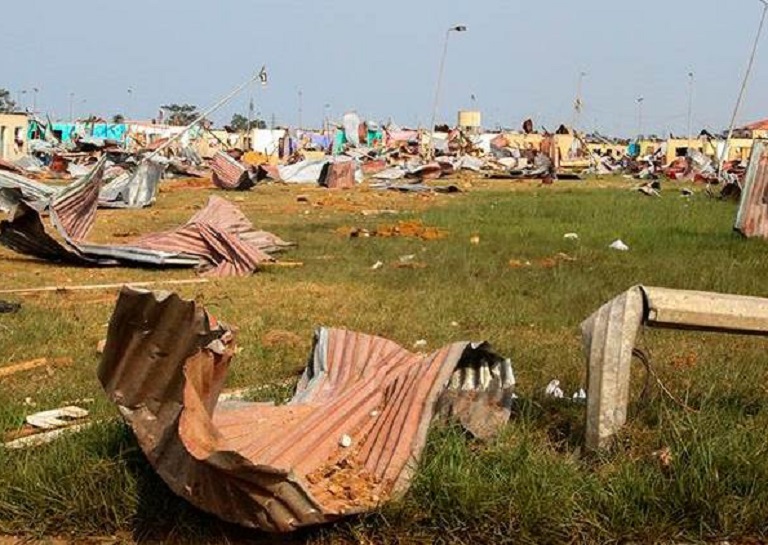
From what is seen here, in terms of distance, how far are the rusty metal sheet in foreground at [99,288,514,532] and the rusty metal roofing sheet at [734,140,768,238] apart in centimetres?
889

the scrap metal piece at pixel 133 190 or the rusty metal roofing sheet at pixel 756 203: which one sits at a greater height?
the rusty metal roofing sheet at pixel 756 203

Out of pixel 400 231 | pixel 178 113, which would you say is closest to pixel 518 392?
pixel 400 231

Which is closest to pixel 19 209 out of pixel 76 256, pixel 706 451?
pixel 76 256

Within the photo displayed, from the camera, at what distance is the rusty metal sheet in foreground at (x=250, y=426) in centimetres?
306

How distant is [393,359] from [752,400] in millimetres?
1587

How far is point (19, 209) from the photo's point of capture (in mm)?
9836

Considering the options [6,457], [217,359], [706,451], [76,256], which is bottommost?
[76,256]

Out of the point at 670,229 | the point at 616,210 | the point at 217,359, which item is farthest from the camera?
the point at 616,210

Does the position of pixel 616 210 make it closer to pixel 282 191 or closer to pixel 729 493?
pixel 282 191

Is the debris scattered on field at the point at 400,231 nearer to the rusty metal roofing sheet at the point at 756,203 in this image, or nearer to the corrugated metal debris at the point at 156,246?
the corrugated metal debris at the point at 156,246

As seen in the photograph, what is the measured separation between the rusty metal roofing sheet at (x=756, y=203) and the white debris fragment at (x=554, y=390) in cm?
802

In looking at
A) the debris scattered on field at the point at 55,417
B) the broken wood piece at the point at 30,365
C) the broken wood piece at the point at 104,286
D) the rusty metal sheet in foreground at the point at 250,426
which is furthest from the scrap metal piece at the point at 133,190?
the rusty metal sheet in foreground at the point at 250,426

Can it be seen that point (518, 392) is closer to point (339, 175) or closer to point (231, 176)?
point (231, 176)

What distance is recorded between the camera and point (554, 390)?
15.1 ft
